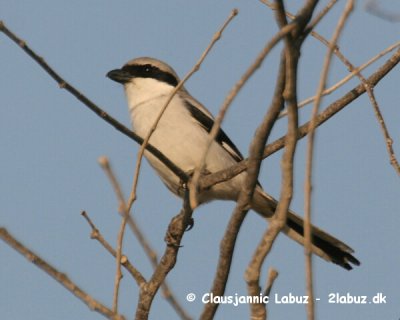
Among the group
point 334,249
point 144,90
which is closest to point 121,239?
point 334,249

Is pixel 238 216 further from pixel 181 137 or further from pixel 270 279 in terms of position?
pixel 181 137

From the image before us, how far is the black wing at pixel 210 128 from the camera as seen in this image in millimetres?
5012

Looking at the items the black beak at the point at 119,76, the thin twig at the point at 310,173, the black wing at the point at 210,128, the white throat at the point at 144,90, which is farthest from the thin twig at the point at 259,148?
the black beak at the point at 119,76

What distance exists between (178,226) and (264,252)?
1.86m

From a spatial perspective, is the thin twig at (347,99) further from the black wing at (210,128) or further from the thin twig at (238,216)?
the black wing at (210,128)

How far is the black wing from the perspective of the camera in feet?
16.4

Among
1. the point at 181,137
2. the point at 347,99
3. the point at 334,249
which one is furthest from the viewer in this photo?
the point at 181,137

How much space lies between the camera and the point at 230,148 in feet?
16.8

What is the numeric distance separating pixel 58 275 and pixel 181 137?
2.70m

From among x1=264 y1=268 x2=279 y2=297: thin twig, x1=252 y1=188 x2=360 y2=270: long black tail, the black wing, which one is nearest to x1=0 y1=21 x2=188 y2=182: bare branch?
x1=264 y1=268 x2=279 y2=297: thin twig

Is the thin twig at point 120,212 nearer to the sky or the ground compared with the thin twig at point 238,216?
nearer to the ground

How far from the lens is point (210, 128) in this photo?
5.01 m

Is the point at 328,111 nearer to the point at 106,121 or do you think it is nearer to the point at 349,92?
the point at 349,92

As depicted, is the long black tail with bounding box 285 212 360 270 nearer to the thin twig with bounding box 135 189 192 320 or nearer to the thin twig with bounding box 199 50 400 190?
the thin twig with bounding box 135 189 192 320
